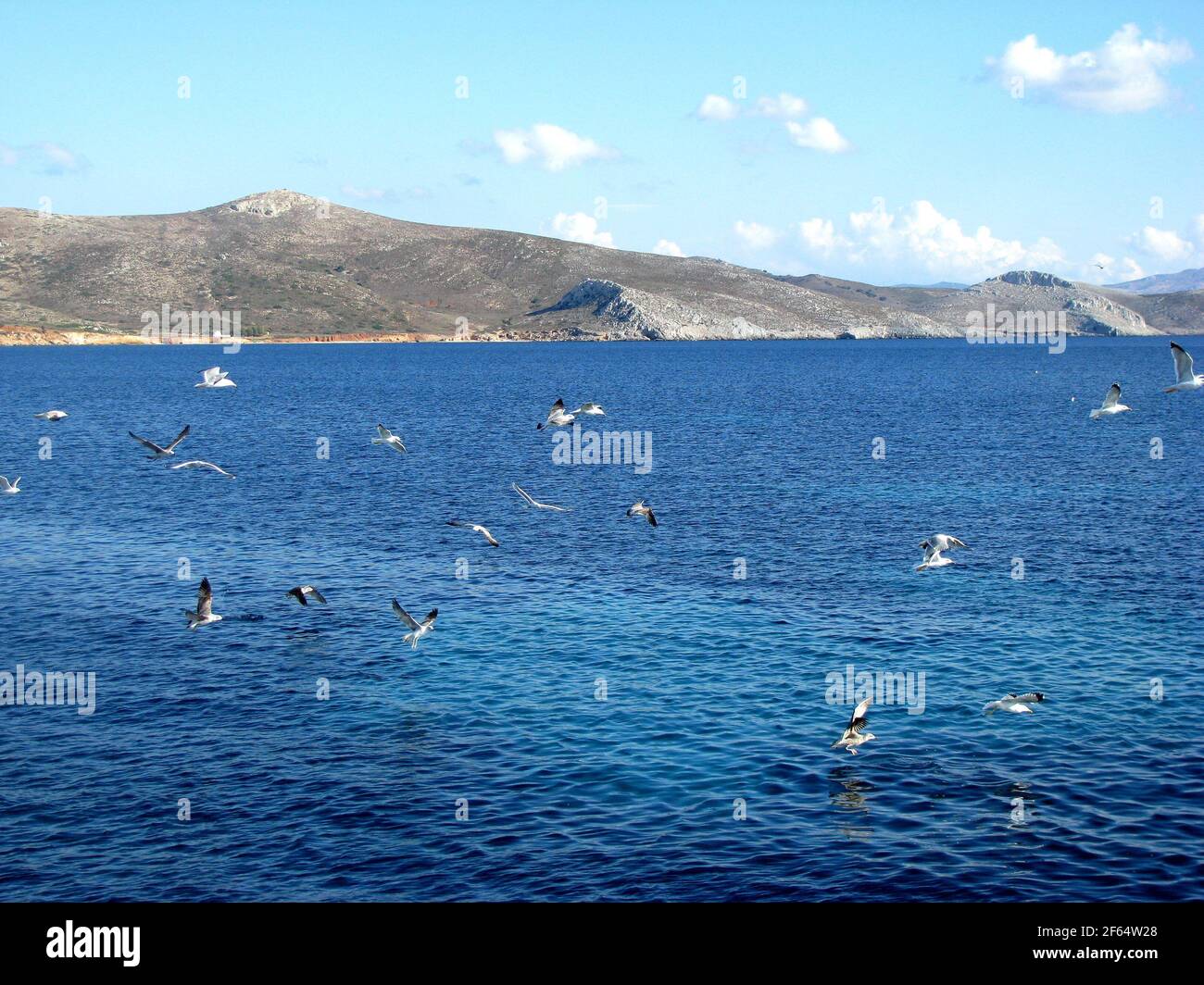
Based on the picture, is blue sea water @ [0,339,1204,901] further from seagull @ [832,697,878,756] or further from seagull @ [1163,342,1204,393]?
seagull @ [1163,342,1204,393]

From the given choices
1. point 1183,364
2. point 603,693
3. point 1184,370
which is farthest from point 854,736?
point 1184,370

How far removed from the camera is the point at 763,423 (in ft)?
438

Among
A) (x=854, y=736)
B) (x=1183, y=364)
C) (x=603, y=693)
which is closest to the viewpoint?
(x=854, y=736)

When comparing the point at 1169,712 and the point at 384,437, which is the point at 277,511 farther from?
the point at 1169,712

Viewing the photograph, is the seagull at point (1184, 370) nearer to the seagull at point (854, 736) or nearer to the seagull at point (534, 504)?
the seagull at point (854, 736)

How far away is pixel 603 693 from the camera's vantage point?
41375 millimetres

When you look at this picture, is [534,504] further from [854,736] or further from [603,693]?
[854,736]

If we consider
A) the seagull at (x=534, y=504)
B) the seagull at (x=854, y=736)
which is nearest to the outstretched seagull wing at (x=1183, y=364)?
the seagull at (x=854, y=736)

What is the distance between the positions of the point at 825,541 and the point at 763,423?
69.5 m

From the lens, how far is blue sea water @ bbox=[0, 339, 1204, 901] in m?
29.6

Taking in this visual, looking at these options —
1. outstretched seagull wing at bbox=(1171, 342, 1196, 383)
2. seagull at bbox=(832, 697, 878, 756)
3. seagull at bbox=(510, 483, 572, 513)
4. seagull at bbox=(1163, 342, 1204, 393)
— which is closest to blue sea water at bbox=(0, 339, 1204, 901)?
seagull at bbox=(832, 697, 878, 756)

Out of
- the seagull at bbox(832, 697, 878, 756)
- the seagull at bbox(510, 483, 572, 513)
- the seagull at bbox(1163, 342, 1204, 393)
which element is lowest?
the seagull at bbox(832, 697, 878, 756)
